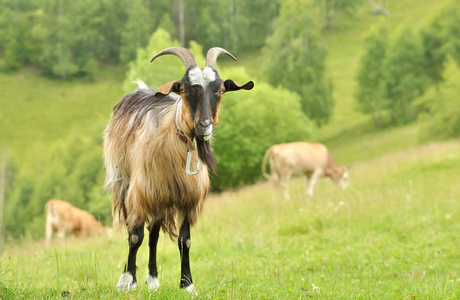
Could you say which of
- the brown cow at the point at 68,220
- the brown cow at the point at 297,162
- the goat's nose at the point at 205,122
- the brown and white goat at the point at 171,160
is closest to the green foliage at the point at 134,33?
the brown cow at the point at 68,220

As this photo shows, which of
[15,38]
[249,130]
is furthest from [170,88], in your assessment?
[15,38]

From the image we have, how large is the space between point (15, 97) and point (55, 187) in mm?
26882

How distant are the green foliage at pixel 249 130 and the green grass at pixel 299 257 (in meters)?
22.2

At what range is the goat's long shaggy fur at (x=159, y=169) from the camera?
559 cm

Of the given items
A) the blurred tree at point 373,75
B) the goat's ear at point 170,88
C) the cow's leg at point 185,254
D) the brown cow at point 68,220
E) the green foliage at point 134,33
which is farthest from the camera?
the green foliage at point 134,33

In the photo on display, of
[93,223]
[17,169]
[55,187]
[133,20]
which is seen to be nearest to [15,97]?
[17,169]

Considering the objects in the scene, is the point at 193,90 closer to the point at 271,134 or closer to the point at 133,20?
the point at 271,134

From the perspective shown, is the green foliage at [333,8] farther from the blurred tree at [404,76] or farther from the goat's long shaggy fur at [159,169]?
the goat's long shaggy fur at [159,169]

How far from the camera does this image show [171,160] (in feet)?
18.3

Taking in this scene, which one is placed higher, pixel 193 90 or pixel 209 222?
pixel 193 90

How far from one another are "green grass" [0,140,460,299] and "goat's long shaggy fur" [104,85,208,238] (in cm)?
81

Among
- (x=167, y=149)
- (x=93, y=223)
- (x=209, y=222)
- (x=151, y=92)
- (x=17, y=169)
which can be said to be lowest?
(x=17, y=169)

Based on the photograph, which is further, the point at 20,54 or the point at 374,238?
the point at 20,54

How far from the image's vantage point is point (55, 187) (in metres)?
46.6
